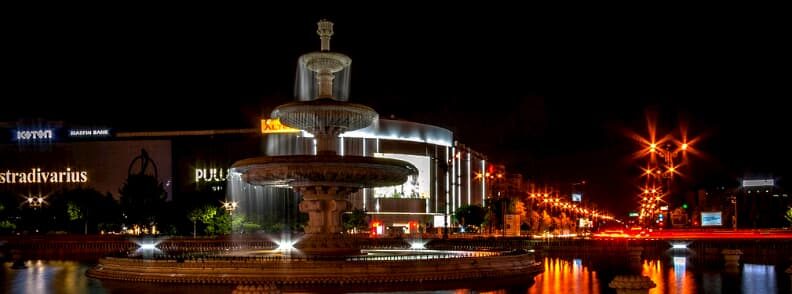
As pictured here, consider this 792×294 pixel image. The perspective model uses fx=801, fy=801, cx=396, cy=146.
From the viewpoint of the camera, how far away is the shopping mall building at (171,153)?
109 m

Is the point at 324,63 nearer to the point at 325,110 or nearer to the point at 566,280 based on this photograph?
the point at 325,110

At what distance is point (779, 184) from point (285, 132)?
61.1m

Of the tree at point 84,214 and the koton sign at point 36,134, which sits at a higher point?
the koton sign at point 36,134

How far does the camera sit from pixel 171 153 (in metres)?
110

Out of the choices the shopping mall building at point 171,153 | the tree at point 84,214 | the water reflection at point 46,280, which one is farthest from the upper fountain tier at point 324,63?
the shopping mall building at point 171,153

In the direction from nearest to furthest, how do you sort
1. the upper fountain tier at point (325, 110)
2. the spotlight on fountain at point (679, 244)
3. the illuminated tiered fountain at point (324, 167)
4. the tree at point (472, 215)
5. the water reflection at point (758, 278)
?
the water reflection at point (758, 278) < the illuminated tiered fountain at point (324, 167) < the upper fountain tier at point (325, 110) < the spotlight on fountain at point (679, 244) < the tree at point (472, 215)

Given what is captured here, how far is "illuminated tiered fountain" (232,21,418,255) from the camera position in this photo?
26.7m

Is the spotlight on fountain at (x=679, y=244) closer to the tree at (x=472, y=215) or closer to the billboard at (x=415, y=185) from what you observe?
the tree at (x=472, y=215)

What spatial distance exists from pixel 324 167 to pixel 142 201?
5199 cm

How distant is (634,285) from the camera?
15.2 m

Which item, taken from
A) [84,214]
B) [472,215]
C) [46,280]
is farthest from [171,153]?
[46,280]

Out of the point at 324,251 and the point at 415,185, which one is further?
the point at 415,185

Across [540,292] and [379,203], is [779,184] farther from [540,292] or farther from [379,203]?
[540,292]

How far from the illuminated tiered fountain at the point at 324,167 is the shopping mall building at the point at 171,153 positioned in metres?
75.1
